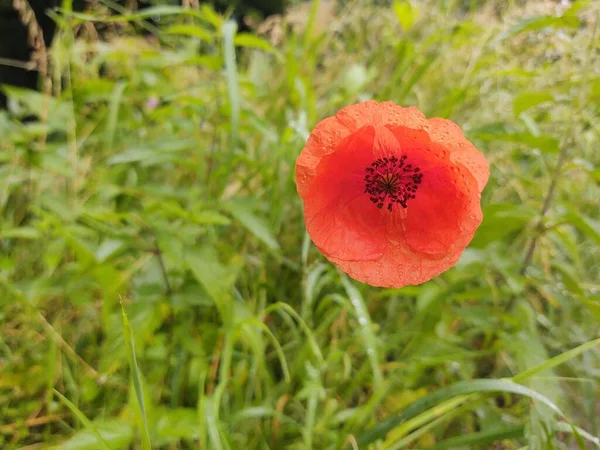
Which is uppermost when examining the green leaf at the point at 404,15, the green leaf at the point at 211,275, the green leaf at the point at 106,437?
the green leaf at the point at 404,15

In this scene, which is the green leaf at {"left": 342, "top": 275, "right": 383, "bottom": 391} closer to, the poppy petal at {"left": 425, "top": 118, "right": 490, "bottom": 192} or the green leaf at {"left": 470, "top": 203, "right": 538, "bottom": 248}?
the green leaf at {"left": 470, "top": 203, "right": 538, "bottom": 248}

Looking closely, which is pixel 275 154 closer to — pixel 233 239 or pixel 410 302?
pixel 233 239

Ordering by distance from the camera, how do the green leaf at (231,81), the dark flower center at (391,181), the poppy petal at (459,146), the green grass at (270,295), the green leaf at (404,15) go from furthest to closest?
the green leaf at (404,15)
the green leaf at (231,81)
the green grass at (270,295)
the dark flower center at (391,181)
the poppy petal at (459,146)

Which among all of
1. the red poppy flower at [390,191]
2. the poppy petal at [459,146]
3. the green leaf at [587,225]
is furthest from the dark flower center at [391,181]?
the green leaf at [587,225]

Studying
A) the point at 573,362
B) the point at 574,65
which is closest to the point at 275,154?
the point at 574,65

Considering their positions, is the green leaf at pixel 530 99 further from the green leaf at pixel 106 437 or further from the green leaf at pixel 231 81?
the green leaf at pixel 106 437

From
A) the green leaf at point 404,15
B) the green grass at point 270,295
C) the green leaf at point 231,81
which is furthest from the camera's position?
the green leaf at point 404,15

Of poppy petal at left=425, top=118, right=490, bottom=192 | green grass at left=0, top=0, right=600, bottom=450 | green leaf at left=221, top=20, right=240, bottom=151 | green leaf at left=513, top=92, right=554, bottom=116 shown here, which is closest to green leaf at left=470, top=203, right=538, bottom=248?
green grass at left=0, top=0, right=600, bottom=450

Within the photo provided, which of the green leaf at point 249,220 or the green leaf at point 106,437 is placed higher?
the green leaf at point 249,220
